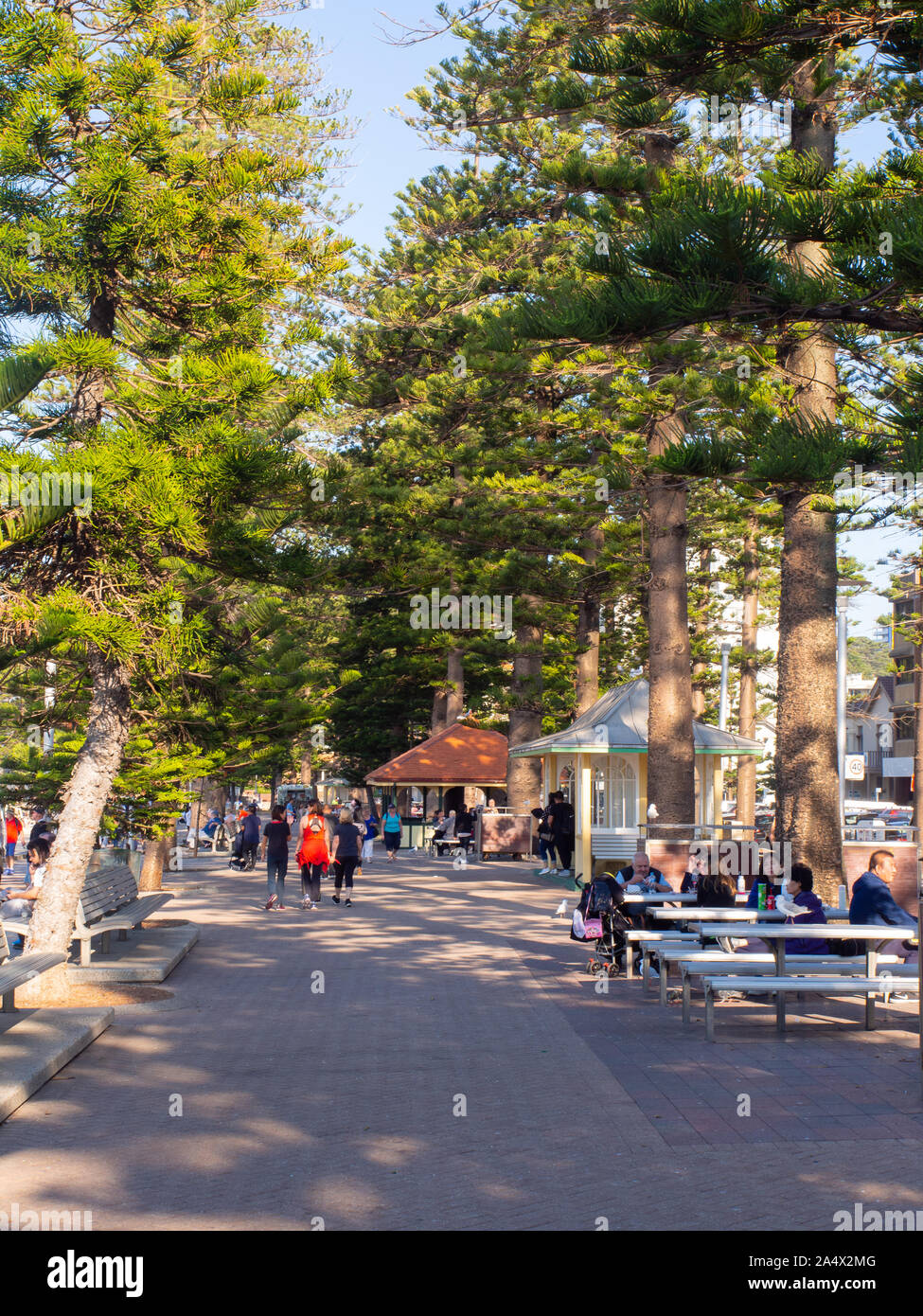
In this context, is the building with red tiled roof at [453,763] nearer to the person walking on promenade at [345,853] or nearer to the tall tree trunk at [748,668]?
the tall tree trunk at [748,668]

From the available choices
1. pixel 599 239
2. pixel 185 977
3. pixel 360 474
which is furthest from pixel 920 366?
pixel 360 474

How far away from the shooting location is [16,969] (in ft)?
29.3

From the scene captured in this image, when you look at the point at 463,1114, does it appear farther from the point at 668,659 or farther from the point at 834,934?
the point at 668,659

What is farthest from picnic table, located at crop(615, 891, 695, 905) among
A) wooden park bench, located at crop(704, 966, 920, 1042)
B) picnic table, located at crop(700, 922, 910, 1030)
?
wooden park bench, located at crop(704, 966, 920, 1042)

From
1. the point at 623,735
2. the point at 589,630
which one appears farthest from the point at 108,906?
the point at 589,630

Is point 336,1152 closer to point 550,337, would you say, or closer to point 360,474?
point 550,337

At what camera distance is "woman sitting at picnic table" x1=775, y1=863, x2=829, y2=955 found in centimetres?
1094

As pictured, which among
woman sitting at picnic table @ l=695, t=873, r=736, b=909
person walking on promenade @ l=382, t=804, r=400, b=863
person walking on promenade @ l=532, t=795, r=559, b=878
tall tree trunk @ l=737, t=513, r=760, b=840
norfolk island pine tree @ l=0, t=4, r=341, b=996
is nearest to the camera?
norfolk island pine tree @ l=0, t=4, r=341, b=996

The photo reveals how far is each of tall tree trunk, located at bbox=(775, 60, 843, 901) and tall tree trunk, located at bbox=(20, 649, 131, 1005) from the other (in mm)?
6435

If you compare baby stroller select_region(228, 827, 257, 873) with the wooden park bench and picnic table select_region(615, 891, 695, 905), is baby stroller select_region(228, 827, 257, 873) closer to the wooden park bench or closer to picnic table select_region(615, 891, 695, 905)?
picnic table select_region(615, 891, 695, 905)

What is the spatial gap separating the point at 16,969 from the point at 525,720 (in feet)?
80.2

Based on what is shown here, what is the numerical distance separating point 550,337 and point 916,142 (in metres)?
4.52

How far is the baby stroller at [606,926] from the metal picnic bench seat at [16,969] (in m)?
5.29

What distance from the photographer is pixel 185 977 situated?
41.3 ft
